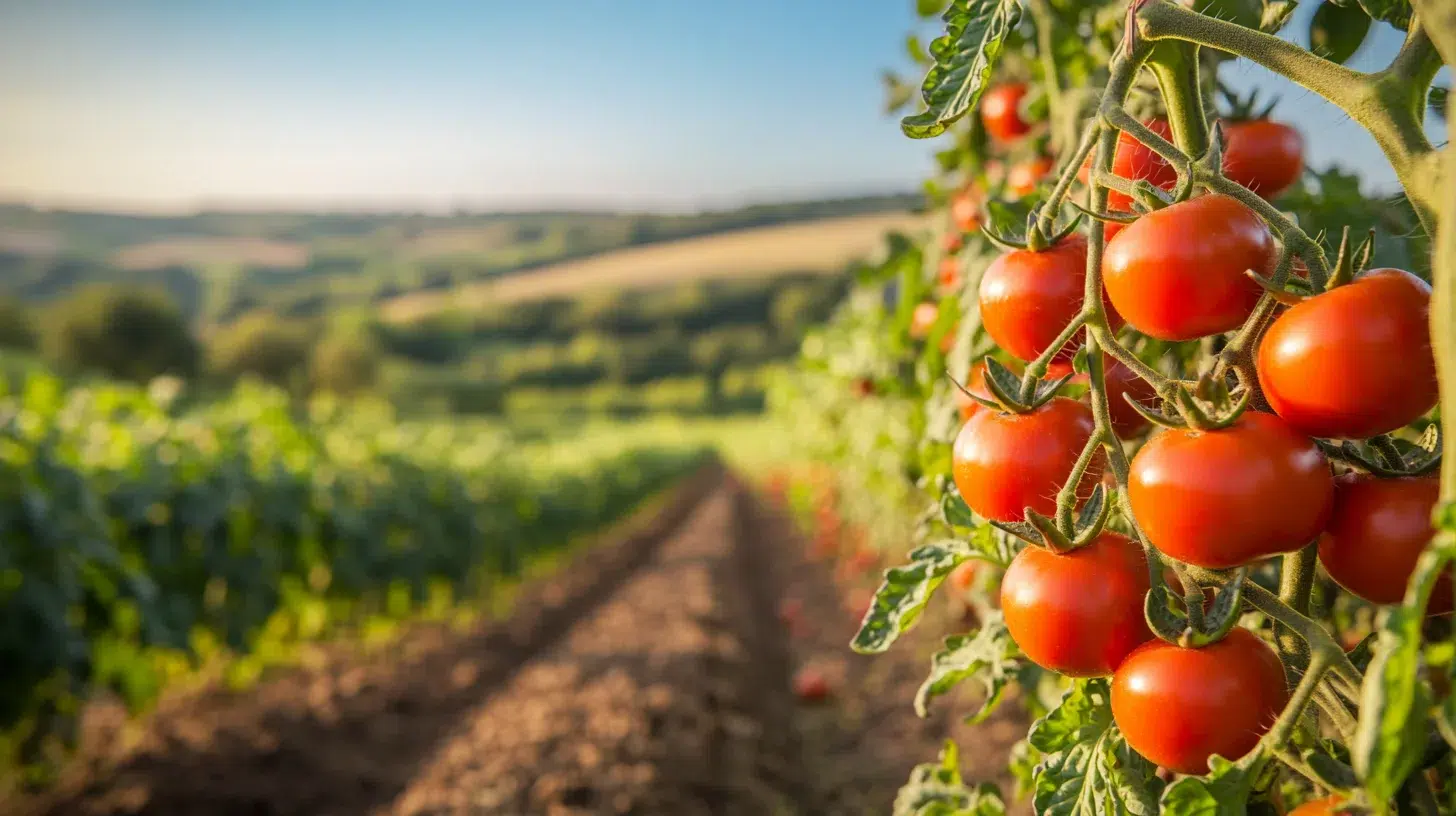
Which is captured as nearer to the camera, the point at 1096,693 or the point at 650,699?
the point at 1096,693

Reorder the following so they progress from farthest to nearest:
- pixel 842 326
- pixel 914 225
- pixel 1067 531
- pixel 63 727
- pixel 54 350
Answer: pixel 54 350
pixel 842 326
pixel 63 727
pixel 914 225
pixel 1067 531

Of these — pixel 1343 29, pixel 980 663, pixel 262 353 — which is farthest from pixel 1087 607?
pixel 262 353

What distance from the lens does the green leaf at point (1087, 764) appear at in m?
0.85

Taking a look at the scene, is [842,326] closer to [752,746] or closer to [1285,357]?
[752,746]

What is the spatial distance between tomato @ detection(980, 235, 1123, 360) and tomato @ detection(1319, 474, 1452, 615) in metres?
0.25

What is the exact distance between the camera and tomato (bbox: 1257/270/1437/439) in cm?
62

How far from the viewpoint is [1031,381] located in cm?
80

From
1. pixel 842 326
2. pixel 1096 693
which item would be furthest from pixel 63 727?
pixel 842 326

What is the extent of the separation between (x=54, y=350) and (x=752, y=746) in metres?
57.7

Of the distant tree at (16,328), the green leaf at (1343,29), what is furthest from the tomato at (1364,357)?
the distant tree at (16,328)

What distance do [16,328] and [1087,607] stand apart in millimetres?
62393

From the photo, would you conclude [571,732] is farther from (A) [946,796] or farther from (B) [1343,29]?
(B) [1343,29]

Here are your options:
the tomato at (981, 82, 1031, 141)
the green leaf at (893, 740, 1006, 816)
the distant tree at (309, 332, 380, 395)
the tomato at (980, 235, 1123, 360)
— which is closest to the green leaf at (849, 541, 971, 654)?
the tomato at (980, 235, 1123, 360)

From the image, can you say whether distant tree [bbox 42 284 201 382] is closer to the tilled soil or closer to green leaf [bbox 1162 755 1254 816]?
the tilled soil
